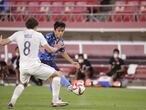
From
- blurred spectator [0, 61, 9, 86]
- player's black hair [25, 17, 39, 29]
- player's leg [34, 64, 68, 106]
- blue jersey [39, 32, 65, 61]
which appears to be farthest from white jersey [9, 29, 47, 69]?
blurred spectator [0, 61, 9, 86]

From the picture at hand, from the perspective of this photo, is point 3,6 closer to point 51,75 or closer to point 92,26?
point 92,26

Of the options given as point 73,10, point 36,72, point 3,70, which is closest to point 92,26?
point 73,10

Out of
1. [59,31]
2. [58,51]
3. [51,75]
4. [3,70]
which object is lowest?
[3,70]

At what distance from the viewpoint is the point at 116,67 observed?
2038 cm

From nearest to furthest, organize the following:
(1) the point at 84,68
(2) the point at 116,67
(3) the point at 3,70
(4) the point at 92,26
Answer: (2) the point at 116,67
(1) the point at 84,68
(3) the point at 3,70
(4) the point at 92,26

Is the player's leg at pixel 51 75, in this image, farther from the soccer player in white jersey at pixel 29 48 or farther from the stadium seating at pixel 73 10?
the stadium seating at pixel 73 10

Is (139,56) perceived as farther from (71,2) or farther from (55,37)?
(55,37)

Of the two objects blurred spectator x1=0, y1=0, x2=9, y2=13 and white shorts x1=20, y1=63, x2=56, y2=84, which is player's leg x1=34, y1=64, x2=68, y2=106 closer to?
white shorts x1=20, y1=63, x2=56, y2=84

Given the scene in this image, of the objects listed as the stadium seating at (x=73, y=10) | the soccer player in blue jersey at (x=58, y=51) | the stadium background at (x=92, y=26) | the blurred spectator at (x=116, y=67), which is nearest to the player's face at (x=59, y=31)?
the soccer player in blue jersey at (x=58, y=51)

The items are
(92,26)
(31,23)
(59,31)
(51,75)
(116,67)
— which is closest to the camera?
(31,23)

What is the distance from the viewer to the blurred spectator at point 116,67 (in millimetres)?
20323

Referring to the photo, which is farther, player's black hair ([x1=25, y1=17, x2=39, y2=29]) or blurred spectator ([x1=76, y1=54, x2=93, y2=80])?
blurred spectator ([x1=76, y1=54, x2=93, y2=80])

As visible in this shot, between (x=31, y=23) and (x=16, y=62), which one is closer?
(x=31, y=23)

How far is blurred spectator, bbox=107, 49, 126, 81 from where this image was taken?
800 inches
